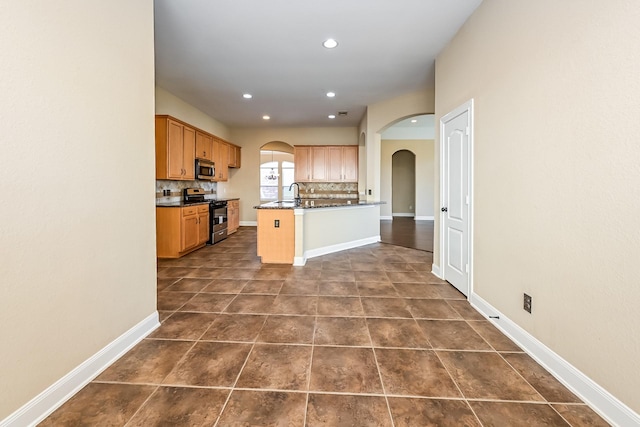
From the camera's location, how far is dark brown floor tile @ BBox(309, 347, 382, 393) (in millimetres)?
1622

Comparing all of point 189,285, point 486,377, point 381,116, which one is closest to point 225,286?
point 189,285

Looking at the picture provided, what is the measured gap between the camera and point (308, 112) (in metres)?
6.59

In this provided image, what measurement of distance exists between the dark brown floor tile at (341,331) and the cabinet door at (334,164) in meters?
5.82

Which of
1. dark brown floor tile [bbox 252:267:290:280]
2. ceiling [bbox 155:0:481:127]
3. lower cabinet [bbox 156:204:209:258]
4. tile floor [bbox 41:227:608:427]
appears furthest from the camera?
lower cabinet [bbox 156:204:209:258]

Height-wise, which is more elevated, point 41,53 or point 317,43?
point 317,43

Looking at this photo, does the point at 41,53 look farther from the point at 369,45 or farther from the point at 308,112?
the point at 308,112

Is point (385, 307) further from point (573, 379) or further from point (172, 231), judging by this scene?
point (172, 231)

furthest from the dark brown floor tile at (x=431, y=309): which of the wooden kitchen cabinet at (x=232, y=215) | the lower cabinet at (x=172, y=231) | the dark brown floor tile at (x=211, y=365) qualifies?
the wooden kitchen cabinet at (x=232, y=215)

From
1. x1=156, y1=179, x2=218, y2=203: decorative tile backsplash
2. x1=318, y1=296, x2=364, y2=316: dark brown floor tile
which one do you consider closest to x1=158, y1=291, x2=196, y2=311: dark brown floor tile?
x1=318, y1=296, x2=364, y2=316: dark brown floor tile

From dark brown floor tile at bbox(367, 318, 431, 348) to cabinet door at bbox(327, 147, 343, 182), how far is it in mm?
5835

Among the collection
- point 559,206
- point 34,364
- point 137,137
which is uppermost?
point 137,137

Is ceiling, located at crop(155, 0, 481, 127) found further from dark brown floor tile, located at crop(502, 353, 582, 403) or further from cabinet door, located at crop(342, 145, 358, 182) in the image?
dark brown floor tile, located at crop(502, 353, 582, 403)

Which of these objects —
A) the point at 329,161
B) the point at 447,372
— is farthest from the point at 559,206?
the point at 329,161

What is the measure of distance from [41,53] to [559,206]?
292 cm
